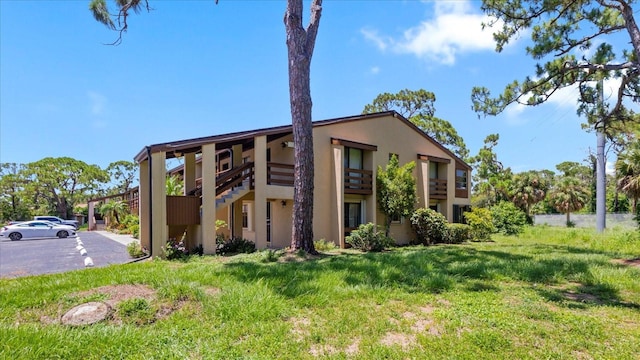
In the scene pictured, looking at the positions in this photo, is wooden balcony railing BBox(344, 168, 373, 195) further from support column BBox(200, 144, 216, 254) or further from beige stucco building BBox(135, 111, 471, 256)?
support column BBox(200, 144, 216, 254)

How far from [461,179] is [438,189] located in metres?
3.59

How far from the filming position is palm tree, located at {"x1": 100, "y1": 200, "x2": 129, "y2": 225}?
99.7 feet

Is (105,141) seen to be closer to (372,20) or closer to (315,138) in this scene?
(315,138)

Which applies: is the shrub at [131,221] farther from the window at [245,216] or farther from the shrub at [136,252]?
the shrub at [136,252]

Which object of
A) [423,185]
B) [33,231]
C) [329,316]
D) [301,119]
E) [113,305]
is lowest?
[33,231]

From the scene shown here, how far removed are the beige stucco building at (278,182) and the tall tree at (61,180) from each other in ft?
104

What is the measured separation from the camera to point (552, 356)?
12.6 feet

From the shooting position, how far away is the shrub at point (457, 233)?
18.6 meters

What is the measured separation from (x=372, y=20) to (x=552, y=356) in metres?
12.1

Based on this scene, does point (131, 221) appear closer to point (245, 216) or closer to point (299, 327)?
point (245, 216)

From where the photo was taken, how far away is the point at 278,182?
14320mm

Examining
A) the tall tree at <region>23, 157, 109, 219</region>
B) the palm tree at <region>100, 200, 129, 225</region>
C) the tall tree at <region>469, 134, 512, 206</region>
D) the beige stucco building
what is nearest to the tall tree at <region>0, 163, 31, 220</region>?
the tall tree at <region>23, 157, 109, 219</region>

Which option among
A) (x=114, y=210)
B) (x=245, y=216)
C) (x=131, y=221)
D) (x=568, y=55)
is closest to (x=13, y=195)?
(x=114, y=210)

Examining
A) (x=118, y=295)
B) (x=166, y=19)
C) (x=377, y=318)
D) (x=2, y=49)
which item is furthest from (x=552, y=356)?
(x=2, y=49)
